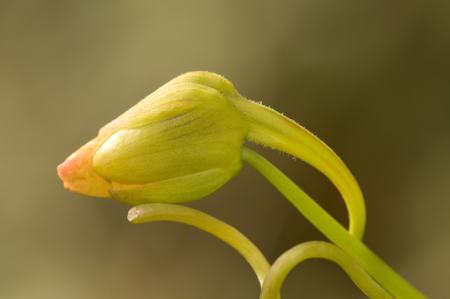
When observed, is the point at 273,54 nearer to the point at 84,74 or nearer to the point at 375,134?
the point at 375,134

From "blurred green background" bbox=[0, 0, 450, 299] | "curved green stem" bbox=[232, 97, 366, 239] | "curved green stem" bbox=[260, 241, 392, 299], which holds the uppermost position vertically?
"curved green stem" bbox=[232, 97, 366, 239]

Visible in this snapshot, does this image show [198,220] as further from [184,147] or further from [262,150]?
[262,150]

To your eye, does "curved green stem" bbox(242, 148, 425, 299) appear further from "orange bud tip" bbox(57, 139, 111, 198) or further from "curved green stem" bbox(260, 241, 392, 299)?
"orange bud tip" bbox(57, 139, 111, 198)

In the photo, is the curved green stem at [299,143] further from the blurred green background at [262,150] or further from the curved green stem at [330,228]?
the blurred green background at [262,150]

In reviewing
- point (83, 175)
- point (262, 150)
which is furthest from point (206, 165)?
point (262, 150)

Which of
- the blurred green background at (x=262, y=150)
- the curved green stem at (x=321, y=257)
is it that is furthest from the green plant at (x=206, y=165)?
the blurred green background at (x=262, y=150)

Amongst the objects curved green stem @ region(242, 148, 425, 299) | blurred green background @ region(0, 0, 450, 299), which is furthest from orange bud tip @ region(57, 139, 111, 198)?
blurred green background @ region(0, 0, 450, 299)

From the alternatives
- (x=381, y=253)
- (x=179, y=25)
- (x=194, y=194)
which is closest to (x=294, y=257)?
(x=194, y=194)
